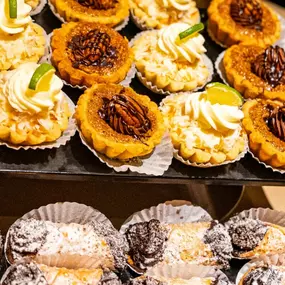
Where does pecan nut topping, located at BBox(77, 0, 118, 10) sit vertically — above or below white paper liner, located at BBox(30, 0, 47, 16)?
above

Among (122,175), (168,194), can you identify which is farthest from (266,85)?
(122,175)

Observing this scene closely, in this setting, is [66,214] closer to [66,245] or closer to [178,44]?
[66,245]

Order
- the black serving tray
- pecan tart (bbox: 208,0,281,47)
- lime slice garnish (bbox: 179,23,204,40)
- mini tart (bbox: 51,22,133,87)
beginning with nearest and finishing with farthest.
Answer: the black serving tray < mini tart (bbox: 51,22,133,87) < lime slice garnish (bbox: 179,23,204,40) < pecan tart (bbox: 208,0,281,47)

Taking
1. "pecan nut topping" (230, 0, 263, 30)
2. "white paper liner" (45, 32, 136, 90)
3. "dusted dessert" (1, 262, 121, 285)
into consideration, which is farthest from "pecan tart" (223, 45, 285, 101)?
"dusted dessert" (1, 262, 121, 285)

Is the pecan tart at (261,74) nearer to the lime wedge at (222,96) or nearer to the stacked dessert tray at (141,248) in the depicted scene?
the lime wedge at (222,96)

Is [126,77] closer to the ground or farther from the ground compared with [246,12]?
closer to the ground

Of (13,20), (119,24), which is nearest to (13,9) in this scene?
(13,20)

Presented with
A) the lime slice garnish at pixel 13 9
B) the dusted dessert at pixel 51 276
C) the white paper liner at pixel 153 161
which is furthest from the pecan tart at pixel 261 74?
the dusted dessert at pixel 51 276

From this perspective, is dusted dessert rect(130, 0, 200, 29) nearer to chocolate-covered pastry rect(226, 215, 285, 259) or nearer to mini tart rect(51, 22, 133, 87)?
mini tart rect(51, 22, 133, 87)
